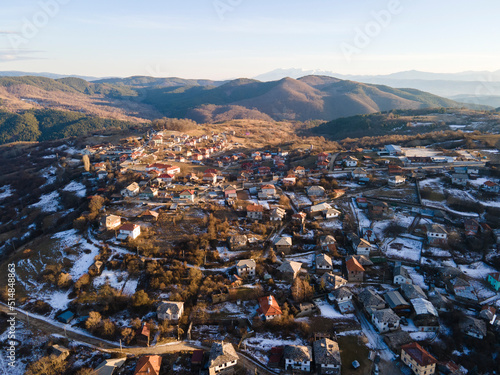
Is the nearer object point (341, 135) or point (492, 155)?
point (492, 155)

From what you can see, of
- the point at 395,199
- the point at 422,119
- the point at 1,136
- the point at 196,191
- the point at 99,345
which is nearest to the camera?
the point at 99,345

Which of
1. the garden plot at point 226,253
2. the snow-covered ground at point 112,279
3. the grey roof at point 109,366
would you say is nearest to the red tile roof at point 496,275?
the garden plot at point 226,253

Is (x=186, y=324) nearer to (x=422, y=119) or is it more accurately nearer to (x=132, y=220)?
(x=132, y=220)

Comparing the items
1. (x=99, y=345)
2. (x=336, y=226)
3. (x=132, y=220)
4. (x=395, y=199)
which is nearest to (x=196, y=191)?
(x=132, y=220)

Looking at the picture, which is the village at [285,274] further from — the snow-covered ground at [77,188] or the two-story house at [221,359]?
the snow-covered ground at [77,188]

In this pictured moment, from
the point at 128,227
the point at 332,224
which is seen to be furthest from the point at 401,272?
the point at 128,227

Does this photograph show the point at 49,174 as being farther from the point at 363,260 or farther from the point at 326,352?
the point at 326,352

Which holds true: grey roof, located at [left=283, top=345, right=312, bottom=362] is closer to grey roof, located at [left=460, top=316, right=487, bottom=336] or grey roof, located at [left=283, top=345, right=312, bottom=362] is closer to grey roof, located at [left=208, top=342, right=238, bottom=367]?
grey roof, located at [left=208, top=342, right=238, bottom=367]
